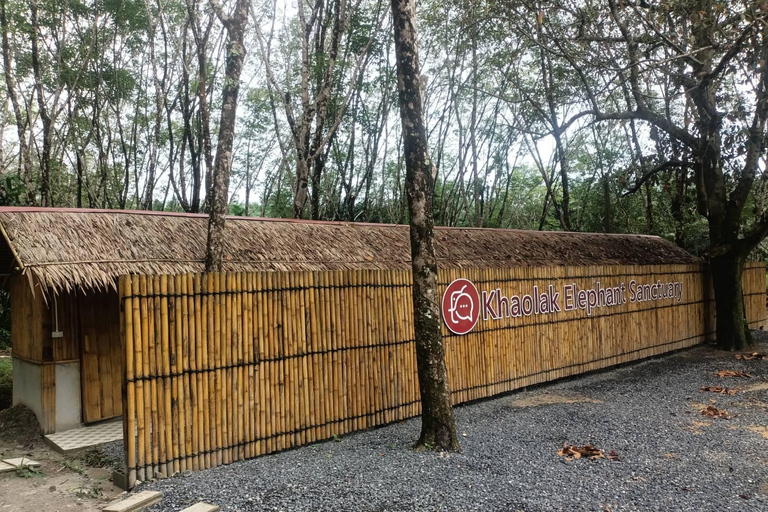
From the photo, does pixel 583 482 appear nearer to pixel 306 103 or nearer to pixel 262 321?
pixel 262 321

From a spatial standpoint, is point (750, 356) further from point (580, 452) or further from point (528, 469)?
point (528, 469)

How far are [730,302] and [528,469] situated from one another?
7.25m

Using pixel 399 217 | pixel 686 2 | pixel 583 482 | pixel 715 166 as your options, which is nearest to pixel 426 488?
pixel 583 482

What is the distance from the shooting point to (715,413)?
5602mm

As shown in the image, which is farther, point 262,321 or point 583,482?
point 262,321

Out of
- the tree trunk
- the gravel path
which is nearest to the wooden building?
the gravel path

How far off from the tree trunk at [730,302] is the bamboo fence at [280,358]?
436cm

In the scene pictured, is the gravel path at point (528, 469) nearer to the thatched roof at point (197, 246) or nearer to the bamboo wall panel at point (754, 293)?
the thatched roof at point (197, 246)

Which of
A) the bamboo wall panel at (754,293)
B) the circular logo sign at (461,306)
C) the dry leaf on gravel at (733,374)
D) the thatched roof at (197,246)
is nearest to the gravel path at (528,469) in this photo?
the circular logo sign at (461,306)

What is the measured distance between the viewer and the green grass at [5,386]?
7418mm

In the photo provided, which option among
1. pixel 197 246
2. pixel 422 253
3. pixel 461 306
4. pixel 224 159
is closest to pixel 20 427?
pixel 197 246

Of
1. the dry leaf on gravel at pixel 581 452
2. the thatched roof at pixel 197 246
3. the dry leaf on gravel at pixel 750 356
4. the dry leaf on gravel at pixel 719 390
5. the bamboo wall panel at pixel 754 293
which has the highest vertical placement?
the thatched roof at pixel 197 246

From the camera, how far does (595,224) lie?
16.3 m

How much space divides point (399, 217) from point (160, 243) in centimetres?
906
